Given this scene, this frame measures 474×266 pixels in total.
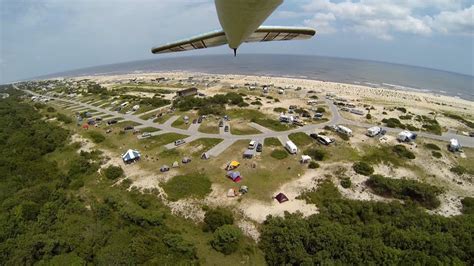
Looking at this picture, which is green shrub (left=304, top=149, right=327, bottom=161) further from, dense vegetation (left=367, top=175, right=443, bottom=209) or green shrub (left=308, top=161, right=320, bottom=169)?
dense vegetation (left=367, top=175, right=443, bottom=209)

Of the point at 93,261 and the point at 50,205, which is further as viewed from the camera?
the point at 50,205

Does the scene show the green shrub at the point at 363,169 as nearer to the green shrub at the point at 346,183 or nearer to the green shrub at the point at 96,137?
the green shrub at the point at 346,183

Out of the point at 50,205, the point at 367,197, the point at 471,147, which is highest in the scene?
the point at 50,205

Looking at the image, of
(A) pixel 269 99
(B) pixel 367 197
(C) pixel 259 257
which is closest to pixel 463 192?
(B) pixel 367 197

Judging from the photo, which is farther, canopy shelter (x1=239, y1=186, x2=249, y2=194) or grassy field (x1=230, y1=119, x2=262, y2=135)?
grassy field (x1=230, y1=119, x2=262, y2=135)

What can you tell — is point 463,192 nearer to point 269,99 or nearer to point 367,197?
point 367,197

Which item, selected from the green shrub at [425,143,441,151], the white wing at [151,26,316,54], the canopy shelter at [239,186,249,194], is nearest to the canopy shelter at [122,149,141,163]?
the canopy shelter at [239,186,249,194]
